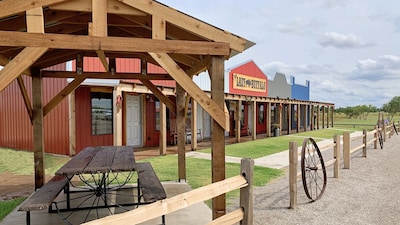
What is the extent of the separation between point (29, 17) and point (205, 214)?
3.40 metres

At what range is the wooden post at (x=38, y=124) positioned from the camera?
565 centimetres

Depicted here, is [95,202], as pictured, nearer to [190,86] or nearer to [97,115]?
[190,86]

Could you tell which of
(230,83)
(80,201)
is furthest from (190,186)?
(230,83)

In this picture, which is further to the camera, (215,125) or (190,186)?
(190,186)

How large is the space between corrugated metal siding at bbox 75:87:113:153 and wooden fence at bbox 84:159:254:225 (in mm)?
8610

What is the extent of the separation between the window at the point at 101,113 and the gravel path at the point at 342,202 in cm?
686

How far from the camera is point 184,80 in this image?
3.23 m

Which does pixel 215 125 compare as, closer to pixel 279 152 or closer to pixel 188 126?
pixel 279 152

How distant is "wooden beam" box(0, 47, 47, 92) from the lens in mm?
2764

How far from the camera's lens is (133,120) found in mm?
12188

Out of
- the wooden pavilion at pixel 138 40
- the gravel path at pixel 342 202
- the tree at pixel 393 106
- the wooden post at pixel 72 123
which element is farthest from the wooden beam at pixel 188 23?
the tree at pixel 393 106

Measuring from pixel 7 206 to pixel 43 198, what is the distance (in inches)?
86.7

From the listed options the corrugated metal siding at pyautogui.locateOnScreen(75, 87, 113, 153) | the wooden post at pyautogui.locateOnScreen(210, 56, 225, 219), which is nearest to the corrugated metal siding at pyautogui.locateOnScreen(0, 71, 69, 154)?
the corrugated metal siding at pyautogui.locateOnScreen(75, 87, 113, 153)

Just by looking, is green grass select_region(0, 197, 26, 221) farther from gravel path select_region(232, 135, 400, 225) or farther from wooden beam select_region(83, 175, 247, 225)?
gravel path select_region(232, 135, 400, 225)
